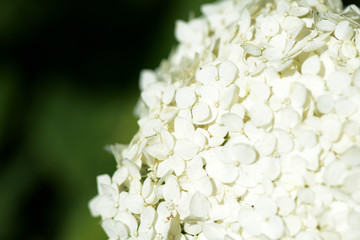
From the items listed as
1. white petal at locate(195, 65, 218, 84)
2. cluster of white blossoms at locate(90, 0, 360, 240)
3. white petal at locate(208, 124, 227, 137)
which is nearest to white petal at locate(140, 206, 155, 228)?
cluster of white blossoms at locate(90, 0, 360, 240)

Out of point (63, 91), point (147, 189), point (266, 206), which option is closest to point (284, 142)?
point (266, 206)

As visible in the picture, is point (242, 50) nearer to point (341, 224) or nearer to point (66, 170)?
point (341, 224)

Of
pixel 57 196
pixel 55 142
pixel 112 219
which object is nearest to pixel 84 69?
pixel 55 142

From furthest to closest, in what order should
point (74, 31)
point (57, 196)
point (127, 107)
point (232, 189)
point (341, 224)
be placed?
point (74, 31) → point (57, 196) → point (127, 107) → point (232, 189) → point (341, 224)

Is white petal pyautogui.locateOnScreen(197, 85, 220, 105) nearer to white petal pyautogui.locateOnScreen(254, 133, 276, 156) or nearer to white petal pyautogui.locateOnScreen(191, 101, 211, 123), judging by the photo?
white petal pyautogui.locateOnScreen(191, 101, 211, 123)

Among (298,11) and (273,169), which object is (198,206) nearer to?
(273,169)

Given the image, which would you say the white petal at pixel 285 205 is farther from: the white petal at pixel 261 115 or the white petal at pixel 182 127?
the white petal at pixel 182 127
